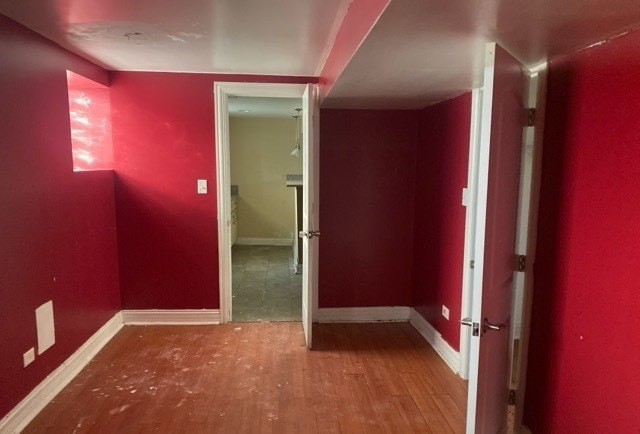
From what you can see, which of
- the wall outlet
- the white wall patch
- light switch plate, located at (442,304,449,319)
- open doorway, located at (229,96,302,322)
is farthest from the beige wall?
the wall outlet

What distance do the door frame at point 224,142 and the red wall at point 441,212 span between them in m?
1.16

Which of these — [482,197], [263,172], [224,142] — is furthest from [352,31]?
[263,172]

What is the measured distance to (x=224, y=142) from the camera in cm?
349

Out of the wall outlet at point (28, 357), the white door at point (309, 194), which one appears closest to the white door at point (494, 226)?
the white door at point (309, 194)

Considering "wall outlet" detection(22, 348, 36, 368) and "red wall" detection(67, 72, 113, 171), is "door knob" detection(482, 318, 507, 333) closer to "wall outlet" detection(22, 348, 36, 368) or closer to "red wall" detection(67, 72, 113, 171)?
"wall outlet" detection(22, 348, 36, 368)

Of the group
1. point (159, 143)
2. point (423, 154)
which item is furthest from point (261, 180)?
point (423, 154)

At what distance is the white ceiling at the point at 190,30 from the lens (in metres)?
1.95

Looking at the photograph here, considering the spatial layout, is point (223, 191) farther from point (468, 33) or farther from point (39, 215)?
point (468, 33)

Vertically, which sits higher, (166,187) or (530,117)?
(530,117)

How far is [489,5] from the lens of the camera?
3.87 ft

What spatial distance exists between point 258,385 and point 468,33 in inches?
89.6

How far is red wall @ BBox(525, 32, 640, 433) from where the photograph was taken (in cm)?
142

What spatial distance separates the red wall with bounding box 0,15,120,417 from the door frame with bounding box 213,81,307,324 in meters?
0.91

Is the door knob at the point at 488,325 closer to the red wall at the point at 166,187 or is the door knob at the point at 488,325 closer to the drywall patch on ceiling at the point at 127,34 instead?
the drywall patch on ceiling at the point at 127,34
